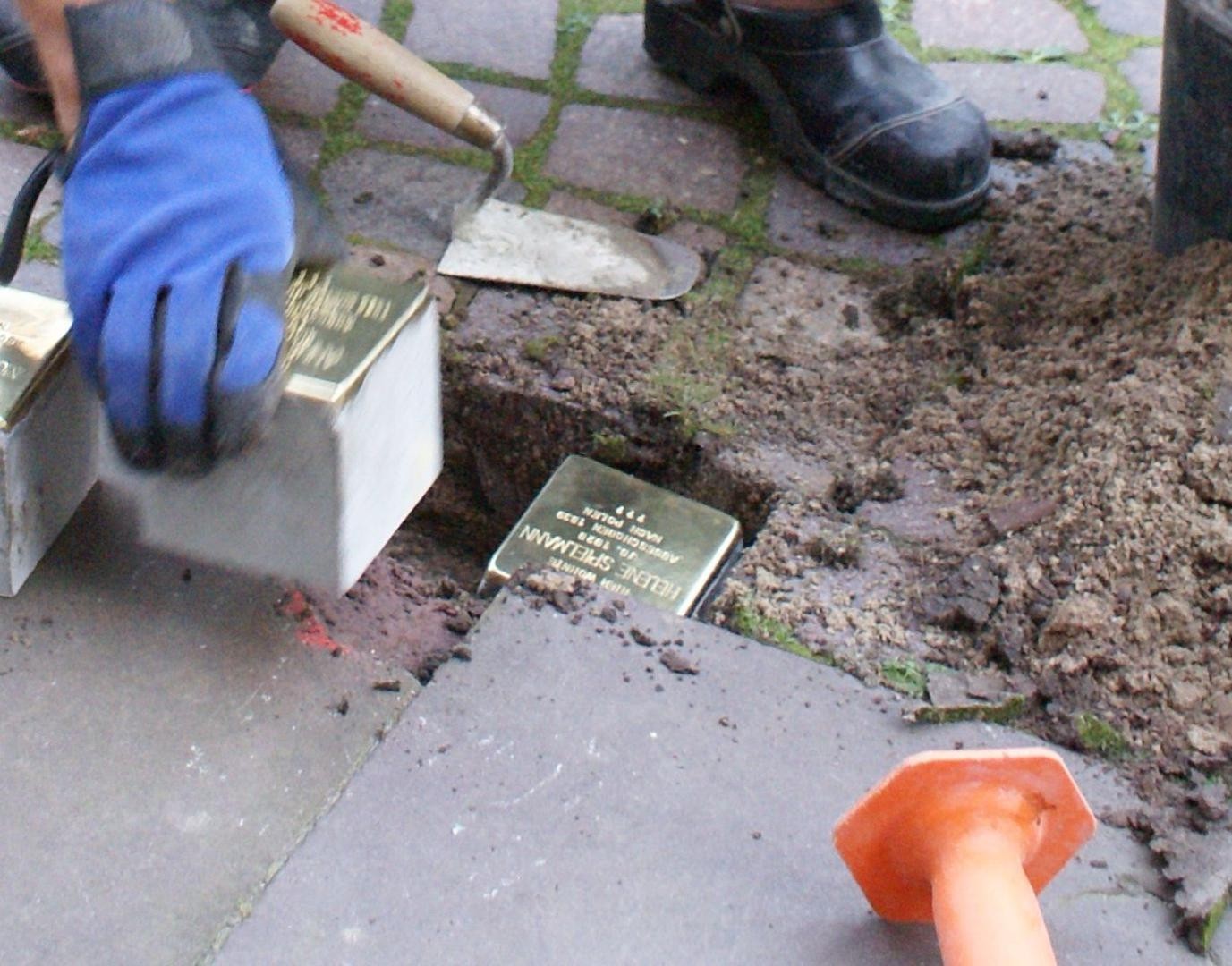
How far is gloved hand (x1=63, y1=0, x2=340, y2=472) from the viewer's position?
54.6 inches

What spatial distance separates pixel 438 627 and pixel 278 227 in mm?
575

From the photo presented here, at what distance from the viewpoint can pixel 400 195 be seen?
2.50m

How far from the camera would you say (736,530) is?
1.94 m

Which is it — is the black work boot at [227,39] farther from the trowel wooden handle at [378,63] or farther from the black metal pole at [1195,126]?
the black metal pole at [1195,126]

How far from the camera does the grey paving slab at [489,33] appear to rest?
2859mm

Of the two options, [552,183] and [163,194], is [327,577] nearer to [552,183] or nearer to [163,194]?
[163,194]

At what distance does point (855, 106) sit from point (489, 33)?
0.85 metres

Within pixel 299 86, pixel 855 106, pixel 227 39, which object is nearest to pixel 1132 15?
pixel 855 106

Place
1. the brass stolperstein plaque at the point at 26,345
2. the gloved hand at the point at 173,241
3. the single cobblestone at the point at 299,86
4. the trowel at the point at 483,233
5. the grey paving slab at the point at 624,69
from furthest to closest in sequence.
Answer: the grey paving slab at the point at 624,69
the single cobblestone at the point at 299,86
the trowel at the point at 483,233
the brass stolperstein plaque at the point at 26,345
the gloved hand at the point at 173,241

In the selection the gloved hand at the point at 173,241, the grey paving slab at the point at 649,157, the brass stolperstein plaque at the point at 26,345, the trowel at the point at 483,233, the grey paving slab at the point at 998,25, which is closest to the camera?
the gloved hand at the point at 173,241

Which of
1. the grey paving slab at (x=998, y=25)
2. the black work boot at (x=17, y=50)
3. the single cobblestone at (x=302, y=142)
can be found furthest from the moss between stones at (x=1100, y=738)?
the black work boot at (x=17, y=50)

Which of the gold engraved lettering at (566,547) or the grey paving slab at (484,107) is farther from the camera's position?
the grey paving slab at (484,107)

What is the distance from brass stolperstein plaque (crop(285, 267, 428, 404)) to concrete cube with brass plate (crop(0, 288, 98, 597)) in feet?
1.05

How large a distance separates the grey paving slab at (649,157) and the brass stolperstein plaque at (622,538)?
75 cm
